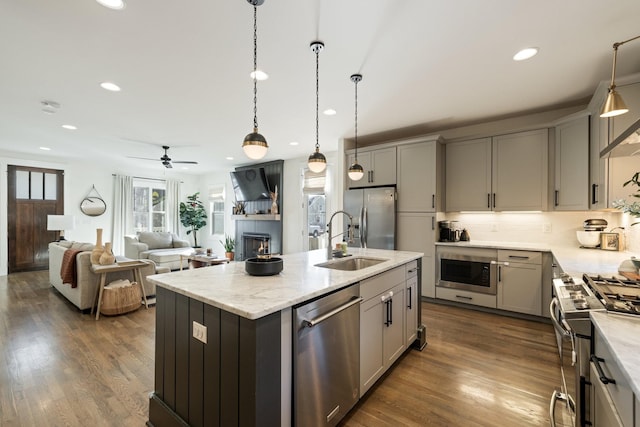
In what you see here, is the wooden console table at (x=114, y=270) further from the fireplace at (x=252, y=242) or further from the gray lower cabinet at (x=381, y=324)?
the gray lower cabinet at (x=381, y=324)

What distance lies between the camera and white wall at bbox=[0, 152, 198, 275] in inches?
226

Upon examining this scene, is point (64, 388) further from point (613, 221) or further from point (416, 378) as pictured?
point (613, 221)

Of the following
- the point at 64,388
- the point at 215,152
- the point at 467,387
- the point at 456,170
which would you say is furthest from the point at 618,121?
the point at 215,152

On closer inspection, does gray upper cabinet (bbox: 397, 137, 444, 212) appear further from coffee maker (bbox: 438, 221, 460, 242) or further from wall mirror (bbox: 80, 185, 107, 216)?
wall mirror (bbox: 80, 185, 107, 216)

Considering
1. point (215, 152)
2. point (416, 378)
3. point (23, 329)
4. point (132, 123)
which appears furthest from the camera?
point (215, 152)

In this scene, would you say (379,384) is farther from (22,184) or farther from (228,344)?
(22,184)

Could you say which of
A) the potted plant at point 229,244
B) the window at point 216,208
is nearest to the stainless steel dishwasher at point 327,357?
the potted plant at point 229,244

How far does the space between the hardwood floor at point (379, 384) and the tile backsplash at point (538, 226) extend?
3.77ft

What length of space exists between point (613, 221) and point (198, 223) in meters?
8.75

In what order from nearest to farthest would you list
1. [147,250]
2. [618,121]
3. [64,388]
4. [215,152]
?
[64,388], [618,121], [215,152], [147,250]

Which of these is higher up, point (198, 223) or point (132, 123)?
point (132, 123)

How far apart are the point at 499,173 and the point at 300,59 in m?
3.06

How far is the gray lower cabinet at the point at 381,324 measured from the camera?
6.34 ft

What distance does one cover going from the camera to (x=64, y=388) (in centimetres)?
210
